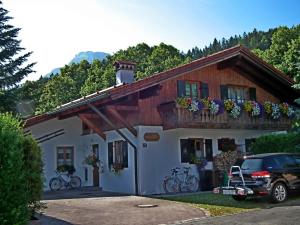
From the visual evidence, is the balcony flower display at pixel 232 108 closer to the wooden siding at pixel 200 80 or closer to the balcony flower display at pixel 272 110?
the wooden siding at pixel 200 80

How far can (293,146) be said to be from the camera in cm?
1781

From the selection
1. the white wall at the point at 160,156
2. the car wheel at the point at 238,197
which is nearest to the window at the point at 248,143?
the white wall at the point at 160,156

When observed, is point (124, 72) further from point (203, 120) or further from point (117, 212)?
point (117, 212)

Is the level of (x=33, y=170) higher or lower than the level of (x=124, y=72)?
lower

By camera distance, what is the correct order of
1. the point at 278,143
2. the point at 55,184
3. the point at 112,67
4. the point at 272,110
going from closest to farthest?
the point at 278,143 < the point at 272,110 < the point at 55,184 < the point at 112,67

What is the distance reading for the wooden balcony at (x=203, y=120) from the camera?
17.7 metres

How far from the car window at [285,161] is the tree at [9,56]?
17846 millimetres

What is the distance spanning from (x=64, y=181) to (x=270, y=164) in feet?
39.1

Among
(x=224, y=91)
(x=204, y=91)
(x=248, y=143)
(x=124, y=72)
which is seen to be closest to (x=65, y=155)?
(x=124, y=72)

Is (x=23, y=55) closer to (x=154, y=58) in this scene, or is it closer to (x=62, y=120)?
(x=62, y=120)

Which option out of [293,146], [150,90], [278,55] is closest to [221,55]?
[150,90]

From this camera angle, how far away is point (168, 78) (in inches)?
701

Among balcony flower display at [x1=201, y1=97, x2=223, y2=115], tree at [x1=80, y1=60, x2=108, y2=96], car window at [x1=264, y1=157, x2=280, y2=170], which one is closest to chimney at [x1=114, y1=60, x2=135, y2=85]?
balcony flower display at [x1=201, y1=97, x2=223, y2=115]

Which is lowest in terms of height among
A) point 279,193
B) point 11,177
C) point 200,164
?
point 279,193
